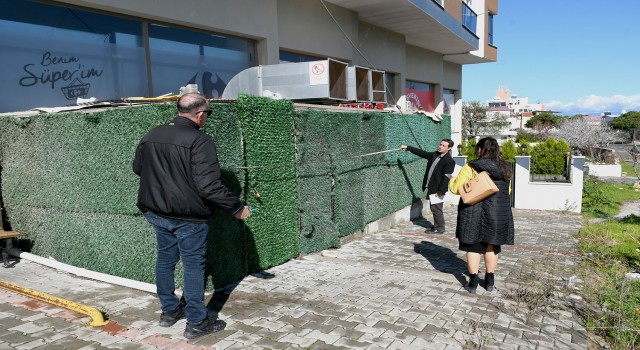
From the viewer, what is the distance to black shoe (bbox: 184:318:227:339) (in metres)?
3.71

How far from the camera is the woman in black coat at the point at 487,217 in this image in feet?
16.0

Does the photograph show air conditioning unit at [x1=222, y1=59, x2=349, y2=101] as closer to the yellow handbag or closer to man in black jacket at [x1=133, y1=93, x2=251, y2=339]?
the yellow handbag

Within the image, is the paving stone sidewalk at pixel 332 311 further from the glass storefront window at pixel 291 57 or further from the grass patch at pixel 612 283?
the glass storefront window at pixel 291 57

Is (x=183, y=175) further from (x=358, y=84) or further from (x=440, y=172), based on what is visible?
(x=440, y=172)

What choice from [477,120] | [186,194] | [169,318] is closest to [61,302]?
[169,318]

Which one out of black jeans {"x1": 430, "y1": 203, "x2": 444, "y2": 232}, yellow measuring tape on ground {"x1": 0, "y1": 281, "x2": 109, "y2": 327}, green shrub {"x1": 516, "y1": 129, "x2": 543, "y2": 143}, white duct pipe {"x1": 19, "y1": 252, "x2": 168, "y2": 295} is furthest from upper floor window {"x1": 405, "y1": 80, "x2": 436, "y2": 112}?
yellow measuring tape on ground {"x1": 0, "y1": 281, "x2": 109, "y2": 327}

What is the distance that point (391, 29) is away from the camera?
53.2 ft

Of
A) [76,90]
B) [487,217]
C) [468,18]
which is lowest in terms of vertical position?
[487,217]

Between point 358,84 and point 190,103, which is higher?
point 358,84

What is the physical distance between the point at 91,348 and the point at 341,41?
38.0ft

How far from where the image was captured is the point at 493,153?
4.97 metres

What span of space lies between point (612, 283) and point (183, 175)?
5051 mm

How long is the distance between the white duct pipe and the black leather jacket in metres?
1.51

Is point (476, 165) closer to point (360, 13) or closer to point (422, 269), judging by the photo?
point (422, 269)
